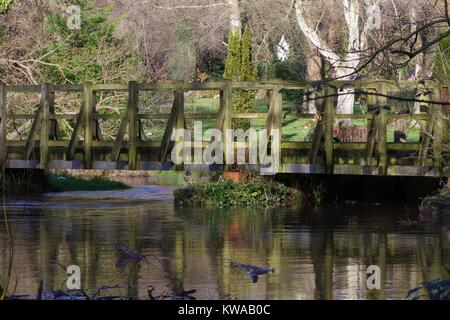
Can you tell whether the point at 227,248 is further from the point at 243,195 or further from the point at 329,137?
the point at 243,195

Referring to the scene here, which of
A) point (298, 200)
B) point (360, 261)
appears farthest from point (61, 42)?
point (360, 261)

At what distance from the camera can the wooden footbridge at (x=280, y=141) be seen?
22578 millimetres

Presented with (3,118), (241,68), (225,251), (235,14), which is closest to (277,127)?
(225,251)

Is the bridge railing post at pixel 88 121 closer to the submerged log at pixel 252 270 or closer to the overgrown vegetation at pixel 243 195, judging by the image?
the overgrown vegetation at pixel 243 195

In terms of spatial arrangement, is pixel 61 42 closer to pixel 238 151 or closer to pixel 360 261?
pixel 238 151

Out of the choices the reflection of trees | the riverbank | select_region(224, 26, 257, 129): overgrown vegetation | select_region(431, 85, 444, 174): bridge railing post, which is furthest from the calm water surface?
select_region(224, 26, 257, 129): overgrown vegetation

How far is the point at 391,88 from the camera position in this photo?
2309 centimetres

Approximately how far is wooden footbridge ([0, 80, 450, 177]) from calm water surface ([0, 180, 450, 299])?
112cm

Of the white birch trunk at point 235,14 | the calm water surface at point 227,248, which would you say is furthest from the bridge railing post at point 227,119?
the white birch trunk at point 235,14

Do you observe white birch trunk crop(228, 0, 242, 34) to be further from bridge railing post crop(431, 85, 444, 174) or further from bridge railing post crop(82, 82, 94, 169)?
bridge railing post crop(431, 85, 444, 174)

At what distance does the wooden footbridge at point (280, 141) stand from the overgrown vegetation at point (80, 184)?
6.80 meters

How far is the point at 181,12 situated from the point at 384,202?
108 feet

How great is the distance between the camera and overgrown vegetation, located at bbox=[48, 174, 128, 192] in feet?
107
